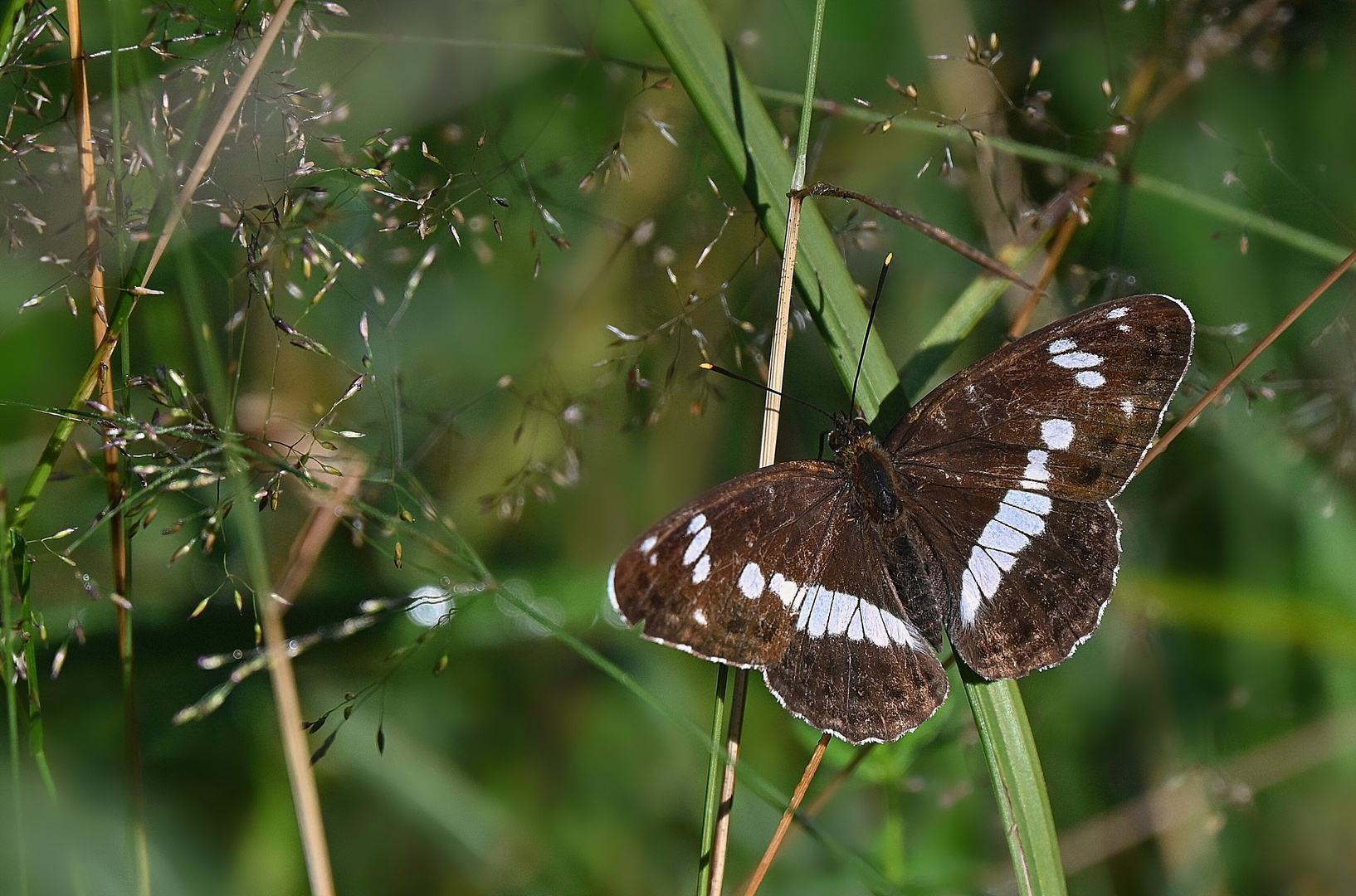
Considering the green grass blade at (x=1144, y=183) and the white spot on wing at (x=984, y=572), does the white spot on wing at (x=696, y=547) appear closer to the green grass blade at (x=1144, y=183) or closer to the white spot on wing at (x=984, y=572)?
the white spot on wing at (x=984, y=572)

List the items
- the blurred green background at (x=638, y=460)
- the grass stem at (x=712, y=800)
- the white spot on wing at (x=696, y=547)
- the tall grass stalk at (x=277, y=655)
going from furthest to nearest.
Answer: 1. the blurred green background at (x=638, y=460)
2. the white spot on wing at (x=696, y=547)
3. the grass stem at (x=712, y=800)
4. the tall grass stalk at (x=277, y=655)

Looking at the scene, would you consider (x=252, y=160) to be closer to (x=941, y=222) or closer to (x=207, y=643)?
(x=207, y=643)

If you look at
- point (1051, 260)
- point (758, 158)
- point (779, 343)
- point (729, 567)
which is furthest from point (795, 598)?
point (1051, 260)

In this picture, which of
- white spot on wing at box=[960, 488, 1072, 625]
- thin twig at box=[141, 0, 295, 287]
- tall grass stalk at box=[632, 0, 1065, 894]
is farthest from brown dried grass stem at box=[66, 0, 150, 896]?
white spot on wing at box=[960, 488, 1072, 625]

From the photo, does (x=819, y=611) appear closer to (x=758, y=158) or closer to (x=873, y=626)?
(x=873, y=626)

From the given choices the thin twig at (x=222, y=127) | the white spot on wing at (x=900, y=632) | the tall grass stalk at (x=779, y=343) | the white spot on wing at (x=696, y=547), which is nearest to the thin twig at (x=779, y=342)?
the tall grass stalk at (x=779, y=343)

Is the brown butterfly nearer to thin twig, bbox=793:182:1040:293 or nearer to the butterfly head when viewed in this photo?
the butterfly head
